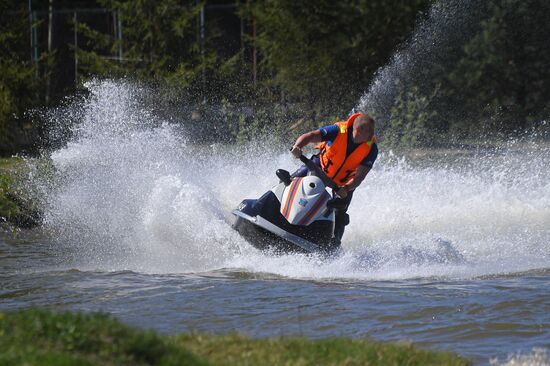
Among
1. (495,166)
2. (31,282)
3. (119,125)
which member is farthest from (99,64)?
(31,282)

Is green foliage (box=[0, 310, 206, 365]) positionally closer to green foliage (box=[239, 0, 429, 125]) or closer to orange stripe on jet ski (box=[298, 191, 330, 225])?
orange stripe on jet ski (box=[298, 191, 330, 225])

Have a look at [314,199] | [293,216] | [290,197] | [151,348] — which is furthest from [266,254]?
[151,348]

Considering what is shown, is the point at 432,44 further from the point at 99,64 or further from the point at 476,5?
the point at 99,64

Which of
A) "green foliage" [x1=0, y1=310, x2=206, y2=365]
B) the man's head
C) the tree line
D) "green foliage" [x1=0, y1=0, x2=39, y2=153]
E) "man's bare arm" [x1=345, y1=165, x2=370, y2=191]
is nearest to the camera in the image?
"green foliage" [x1=0, y1=310, x2=206, y2=365]

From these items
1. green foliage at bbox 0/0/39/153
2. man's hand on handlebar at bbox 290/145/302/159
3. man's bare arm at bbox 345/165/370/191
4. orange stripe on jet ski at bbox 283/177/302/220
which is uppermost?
green foliage at bbox 0/0/39/153

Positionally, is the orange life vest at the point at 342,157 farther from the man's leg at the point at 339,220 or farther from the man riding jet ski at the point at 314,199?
the man's leg at the point at 339,220

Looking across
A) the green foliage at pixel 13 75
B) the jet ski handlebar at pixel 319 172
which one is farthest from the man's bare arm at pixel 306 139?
the green foliage at pixel 13 75

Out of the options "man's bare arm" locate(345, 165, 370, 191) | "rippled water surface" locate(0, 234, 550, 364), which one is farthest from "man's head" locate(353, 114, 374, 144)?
"rippled water surface" locate(0, 234, 550, 364)

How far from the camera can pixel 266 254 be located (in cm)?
997

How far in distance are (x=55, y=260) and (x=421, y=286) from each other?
14.1ft

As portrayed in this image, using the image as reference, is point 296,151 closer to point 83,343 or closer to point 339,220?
point 339,220

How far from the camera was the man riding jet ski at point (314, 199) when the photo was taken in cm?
981

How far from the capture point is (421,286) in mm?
8836

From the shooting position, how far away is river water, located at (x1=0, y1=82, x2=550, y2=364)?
24.6ft
